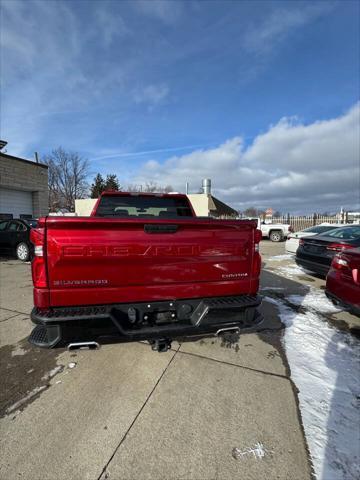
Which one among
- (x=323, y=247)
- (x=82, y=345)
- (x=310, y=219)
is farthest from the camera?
(x=310, y=219)

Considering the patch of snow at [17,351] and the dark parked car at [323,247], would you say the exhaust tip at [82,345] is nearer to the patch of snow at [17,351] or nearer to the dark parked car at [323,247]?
Answer: the patch of snow at [17,351]

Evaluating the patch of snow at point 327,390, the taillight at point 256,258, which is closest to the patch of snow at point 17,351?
the taillight at point 256,258

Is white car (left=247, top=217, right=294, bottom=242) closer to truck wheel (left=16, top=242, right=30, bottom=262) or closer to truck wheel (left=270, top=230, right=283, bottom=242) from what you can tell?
truck wheel (left=270, top=230, right=283, bottom=242)

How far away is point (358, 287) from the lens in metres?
3.55

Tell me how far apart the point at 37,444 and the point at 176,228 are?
79.6 inches

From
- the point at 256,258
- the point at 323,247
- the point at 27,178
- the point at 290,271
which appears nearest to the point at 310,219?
the point at 290,271

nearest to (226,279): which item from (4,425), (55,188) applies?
(4,425)

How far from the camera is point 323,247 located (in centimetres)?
645

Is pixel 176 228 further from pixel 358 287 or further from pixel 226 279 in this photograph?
pixel 358 287

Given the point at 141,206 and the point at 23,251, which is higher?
the point at 141,206

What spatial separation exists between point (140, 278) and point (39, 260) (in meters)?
0.86

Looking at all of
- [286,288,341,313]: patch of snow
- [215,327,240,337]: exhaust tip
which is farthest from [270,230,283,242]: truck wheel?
[215,327,240,337]: exhaust tip

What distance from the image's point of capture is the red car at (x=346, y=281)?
359cm

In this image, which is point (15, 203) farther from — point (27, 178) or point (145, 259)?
point (145, 259)
